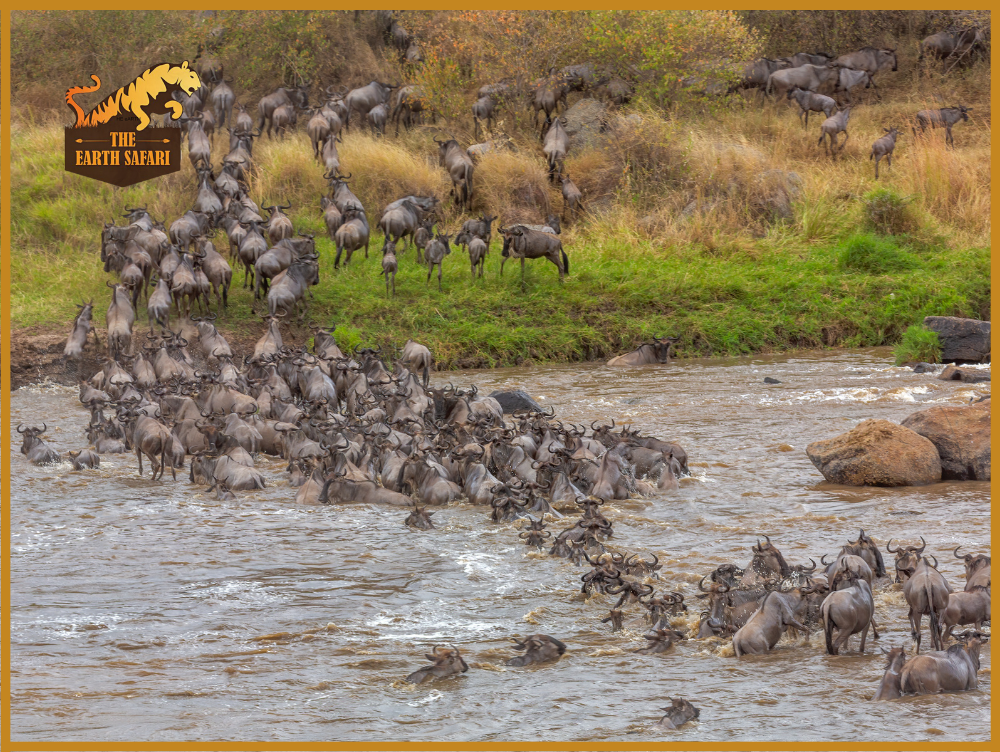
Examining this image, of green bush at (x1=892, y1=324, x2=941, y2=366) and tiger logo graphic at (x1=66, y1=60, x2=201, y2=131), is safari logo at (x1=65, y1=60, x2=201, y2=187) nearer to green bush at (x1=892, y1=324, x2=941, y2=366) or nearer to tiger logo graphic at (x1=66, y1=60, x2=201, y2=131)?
tiger logo graphic at (x1=66, y1=60, x2=201, y2=131)

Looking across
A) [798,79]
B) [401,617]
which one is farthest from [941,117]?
[401,617]

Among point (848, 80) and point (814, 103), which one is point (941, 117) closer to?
point (814, 103)

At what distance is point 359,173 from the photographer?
20.6 metres

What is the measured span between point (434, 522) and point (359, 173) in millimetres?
13522

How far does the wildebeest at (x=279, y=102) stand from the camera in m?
23.0

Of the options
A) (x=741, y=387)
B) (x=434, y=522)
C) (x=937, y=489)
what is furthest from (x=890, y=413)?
(x=434, y=522)

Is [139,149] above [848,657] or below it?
above

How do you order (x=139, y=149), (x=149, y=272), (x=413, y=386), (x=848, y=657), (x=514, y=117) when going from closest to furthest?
(x=848, y=657) → (x=413, y=386) → (x=149, y=272) → (x=139, y=149) → (x=514, y=117)

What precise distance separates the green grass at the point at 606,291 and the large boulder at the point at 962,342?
173 cm

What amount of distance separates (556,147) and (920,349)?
8.10 m

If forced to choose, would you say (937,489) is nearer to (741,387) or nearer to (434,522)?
(434,522)

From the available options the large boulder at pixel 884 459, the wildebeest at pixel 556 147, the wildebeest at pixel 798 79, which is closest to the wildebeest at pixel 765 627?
the large boulder at pixel 884 459

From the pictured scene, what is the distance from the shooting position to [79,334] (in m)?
Result: 14.6

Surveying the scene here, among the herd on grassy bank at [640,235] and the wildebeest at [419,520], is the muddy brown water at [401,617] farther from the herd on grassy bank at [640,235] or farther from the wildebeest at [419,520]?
the herd on grassy bank at [640,235]
